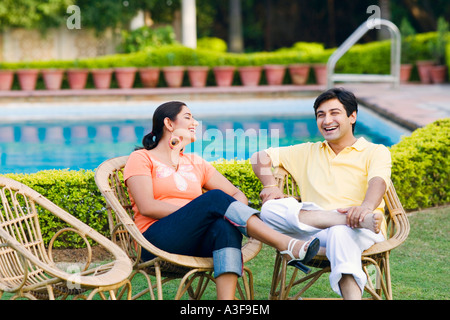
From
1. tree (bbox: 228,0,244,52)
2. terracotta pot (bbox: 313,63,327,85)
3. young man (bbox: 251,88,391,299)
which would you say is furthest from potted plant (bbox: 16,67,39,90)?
young man (bbox: 251,88,391,299)

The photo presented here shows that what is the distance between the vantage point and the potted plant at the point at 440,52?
527 inches

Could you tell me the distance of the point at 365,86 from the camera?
1318cm

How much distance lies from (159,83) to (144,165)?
36.6 feet

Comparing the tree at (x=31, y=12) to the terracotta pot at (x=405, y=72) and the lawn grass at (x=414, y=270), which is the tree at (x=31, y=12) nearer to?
the terracotta pot at (x=405, y=72)

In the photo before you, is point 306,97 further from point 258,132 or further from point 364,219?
point 364,219

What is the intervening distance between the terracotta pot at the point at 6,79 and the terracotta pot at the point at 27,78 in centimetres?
16

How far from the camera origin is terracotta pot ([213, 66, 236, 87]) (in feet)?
44.9

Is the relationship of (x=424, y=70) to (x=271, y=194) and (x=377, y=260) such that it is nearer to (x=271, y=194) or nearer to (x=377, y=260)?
(x=271, y=194)

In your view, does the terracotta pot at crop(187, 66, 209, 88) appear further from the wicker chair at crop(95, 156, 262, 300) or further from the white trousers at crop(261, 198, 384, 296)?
the white trousers at crop(261, 198, 384, 296)

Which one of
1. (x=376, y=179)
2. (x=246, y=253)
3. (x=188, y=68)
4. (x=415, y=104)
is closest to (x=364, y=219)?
(x=376, y=179)

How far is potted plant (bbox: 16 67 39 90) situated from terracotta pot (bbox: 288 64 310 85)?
5.40 m

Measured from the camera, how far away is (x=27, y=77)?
1342 centimetres

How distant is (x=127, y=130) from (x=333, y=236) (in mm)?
7879

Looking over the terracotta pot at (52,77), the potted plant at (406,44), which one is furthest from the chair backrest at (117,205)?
the potted plant at (406,44)
